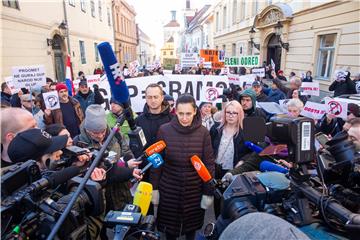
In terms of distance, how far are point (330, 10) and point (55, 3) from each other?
12136 mm

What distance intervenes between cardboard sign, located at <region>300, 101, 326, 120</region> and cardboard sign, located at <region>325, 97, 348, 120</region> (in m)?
0.08

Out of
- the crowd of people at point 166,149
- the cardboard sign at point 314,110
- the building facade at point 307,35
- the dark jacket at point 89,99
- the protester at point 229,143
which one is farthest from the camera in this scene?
the building facade at point 307,35

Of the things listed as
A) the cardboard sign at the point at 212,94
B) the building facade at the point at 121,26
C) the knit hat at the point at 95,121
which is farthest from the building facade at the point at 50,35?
the building facade at the point at 121,26

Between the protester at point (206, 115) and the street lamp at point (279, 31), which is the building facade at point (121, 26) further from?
the protester at point (206, 115)

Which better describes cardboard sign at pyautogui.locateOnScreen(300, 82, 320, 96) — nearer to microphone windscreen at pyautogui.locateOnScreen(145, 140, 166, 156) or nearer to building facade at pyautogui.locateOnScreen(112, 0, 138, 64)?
microphone windscreen at pyautogui.locateOnScreen(145, 140, 166, 156)

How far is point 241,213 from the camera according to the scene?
1064 millimetres

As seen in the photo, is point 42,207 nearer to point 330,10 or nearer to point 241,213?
point 241,213

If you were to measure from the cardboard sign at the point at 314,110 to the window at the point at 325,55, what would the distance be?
700 cm

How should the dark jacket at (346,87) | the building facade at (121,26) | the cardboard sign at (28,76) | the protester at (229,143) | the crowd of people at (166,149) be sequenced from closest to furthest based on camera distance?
1. the crowd of people at (166,149)
2. the protester at (229,143)
3. the cardboard sign at (28,76)
4. the dark jacket at (346,87)
5. the building facade at (121,26)

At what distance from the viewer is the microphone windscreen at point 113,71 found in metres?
1.12

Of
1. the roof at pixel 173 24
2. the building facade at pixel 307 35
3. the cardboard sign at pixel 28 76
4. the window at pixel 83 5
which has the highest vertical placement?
the roof at pixel 173 24

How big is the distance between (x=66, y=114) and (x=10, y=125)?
9.77 feet

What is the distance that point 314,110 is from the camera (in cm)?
409

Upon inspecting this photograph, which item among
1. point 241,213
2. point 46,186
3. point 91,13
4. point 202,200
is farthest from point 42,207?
point 91,13
